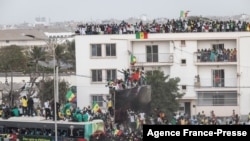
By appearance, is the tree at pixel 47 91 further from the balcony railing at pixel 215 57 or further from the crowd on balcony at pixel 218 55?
the crowd on balcony at pixel 218 55

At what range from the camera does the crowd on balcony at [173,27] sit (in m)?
20.1

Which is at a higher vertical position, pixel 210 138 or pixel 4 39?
pixel 4 39

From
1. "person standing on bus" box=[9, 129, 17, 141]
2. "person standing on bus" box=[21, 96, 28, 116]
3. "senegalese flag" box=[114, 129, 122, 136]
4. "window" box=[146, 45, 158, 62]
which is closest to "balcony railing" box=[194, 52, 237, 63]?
"window" box=[146, 45, 158, 62]

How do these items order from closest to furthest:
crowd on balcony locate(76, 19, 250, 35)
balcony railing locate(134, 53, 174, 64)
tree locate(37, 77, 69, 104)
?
crowd on balcony locate(76, 19, 250, 35)
balcony railing locate(134, 53, 174, 64)
tree locate(37, 77, 69, 104)

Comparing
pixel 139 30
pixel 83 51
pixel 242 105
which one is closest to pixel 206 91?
pixel 242 105

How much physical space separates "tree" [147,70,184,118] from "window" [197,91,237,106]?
1.34 m

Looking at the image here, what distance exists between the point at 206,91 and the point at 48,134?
835cm

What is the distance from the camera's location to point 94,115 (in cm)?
1450

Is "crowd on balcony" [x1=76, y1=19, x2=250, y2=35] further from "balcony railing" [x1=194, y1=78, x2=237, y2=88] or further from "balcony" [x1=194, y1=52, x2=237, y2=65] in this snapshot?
"balcony railing" [x1=194, y1=78, x2=237, y2=88]

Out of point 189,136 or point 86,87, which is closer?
point 189,136

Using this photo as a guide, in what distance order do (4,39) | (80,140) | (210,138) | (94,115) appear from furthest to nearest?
(4,39)
(94,115)
(80,140)
(210,138)

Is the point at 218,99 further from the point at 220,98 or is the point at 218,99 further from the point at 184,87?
the point at 184,87

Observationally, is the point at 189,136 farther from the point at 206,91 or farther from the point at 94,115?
the point at 206,91

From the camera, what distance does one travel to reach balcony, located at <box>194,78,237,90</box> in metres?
20.7
